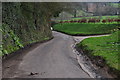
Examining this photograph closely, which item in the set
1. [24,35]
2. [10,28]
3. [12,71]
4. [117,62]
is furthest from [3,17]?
[117,62]

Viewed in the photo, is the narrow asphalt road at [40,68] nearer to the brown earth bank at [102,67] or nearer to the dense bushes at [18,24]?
the brown earth bank at [102,67]

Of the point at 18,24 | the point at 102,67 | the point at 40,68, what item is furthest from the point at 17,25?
the point at 102,67

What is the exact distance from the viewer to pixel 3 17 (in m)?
18.2

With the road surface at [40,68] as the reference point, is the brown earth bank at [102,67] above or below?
above

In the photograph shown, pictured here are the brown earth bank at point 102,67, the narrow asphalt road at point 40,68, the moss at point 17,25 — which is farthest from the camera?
the moss at point 17,25

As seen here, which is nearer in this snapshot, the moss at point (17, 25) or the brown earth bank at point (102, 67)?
the brown earth bank at point (102, 67)

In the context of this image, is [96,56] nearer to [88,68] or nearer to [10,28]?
[88,68]

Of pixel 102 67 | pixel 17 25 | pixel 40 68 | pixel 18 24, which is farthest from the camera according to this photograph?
pixel 18 24

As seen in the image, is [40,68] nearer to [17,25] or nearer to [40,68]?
[40,68]

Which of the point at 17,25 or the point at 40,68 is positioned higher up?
the point at 17,25

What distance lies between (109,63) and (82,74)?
1902 mm

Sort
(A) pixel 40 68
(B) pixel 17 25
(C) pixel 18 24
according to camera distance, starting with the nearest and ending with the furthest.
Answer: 1. (A) pixel 40 68
2. (B) pixel 17 25
3. (C) pixel 18 24

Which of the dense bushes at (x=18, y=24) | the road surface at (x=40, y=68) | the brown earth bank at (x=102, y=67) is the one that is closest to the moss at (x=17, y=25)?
the dense bushes at (x=18, y=24)

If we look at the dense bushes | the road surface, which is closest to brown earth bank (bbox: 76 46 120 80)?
the road surface
